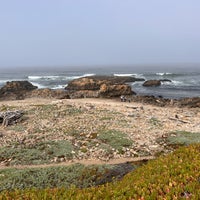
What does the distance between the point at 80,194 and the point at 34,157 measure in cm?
1184

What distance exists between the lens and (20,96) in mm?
60781

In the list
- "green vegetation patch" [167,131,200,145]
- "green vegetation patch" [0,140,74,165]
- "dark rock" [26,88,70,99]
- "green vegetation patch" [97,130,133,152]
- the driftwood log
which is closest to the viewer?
"green vegetation patch" [0,140,74,165]

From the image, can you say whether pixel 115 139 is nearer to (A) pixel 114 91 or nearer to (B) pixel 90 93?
(A) pixel 114 91

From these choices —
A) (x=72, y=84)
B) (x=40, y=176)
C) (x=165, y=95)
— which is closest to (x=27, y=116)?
(x=40, y=176)

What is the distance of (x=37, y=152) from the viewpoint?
61.9 ft

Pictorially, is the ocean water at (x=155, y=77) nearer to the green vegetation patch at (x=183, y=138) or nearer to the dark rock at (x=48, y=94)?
the dark rock at (x=48, y=94)

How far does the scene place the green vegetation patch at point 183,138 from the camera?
20.8 m

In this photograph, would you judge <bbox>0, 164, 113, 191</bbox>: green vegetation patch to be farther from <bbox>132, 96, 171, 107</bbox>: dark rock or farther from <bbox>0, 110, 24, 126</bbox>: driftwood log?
<bbox>132, 96, 171, 107</bbox>: dark rock

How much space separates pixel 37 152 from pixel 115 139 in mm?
5640

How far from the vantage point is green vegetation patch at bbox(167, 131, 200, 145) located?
2077 centimetres

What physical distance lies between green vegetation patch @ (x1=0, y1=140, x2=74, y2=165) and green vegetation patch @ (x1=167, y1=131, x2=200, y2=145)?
735cm

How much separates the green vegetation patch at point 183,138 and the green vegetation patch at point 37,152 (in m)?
7.35

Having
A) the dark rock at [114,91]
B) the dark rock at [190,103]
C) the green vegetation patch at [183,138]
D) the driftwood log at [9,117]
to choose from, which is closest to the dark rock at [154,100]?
the dark rock at [190,103]

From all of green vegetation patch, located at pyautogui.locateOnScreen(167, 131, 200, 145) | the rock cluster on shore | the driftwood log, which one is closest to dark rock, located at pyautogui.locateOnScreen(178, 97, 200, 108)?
the rock cluster on shore
